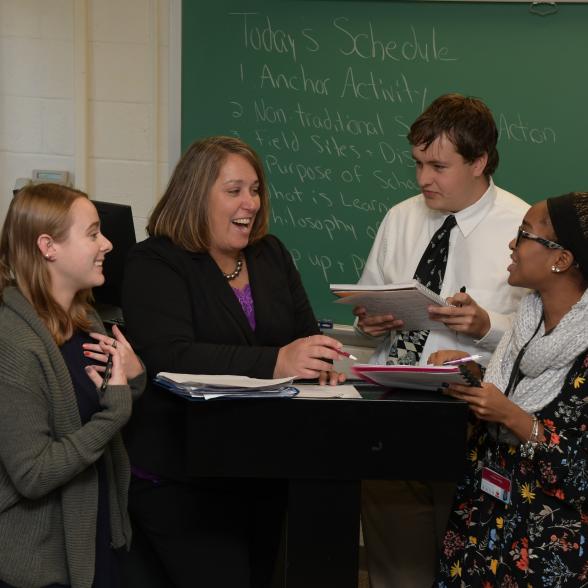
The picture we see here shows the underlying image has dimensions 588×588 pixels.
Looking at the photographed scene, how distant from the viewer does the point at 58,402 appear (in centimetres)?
162

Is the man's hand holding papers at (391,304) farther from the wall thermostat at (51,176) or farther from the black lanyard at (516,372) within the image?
the wall thermostat at (51,176)

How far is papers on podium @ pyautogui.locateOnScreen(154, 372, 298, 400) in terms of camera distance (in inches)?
62.3

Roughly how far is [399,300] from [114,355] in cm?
72

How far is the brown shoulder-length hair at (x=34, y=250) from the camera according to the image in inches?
66.7

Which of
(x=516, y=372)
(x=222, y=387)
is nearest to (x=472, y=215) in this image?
(x=516, y=372)

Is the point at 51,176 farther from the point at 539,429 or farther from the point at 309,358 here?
the point at 539,429

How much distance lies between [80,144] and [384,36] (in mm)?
1255

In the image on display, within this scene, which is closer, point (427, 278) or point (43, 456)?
point (43, 456)

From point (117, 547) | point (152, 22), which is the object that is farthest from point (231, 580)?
point (152, 22)

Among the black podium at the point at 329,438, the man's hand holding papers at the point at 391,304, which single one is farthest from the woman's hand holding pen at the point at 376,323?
the black podium at the point at 329,438

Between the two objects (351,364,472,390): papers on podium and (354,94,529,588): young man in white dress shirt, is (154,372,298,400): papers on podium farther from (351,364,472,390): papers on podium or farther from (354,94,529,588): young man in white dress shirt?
(354,94,529,588): young man in white dress shirt

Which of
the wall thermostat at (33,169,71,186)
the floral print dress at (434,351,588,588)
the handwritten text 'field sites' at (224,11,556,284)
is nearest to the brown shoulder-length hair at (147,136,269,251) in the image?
the floral print dress at (434,351,588,588)

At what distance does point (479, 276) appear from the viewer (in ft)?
7.63

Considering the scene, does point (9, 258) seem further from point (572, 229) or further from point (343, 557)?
point (572, 229)
